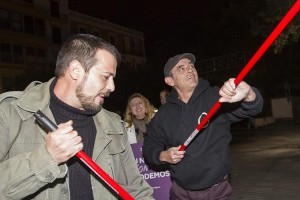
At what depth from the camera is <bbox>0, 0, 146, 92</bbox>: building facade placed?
34125 mm

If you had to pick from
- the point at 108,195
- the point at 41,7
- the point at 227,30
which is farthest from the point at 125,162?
the point at 41,7

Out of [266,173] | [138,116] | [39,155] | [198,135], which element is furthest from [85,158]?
[266,173]

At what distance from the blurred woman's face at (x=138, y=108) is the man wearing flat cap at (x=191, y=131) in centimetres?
272

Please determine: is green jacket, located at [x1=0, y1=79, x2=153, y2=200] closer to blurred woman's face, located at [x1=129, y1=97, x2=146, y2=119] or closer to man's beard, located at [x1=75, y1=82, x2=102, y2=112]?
man's beard, located at [x1=75, y1=82, x2=102, y2=112]

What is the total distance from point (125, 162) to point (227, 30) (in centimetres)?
3112

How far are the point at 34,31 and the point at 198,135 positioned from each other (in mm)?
35263

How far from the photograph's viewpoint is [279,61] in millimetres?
32812

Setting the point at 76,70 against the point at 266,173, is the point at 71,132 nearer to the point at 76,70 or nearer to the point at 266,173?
the point at 76,70

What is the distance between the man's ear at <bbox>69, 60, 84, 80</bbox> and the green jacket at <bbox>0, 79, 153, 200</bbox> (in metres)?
0.22

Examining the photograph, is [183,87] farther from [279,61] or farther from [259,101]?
[279,61]

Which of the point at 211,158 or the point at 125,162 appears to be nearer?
the point at 125,162

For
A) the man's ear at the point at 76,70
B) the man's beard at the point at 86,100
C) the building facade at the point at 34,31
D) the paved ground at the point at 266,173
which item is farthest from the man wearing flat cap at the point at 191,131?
the building facade at the point at 34,31

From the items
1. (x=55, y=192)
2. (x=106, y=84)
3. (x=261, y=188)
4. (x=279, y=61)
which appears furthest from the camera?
(x=279, y=61)

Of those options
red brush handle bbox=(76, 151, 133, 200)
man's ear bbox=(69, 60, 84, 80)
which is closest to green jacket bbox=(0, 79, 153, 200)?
red brush handle bbox=(76, 151, 133, 200)
